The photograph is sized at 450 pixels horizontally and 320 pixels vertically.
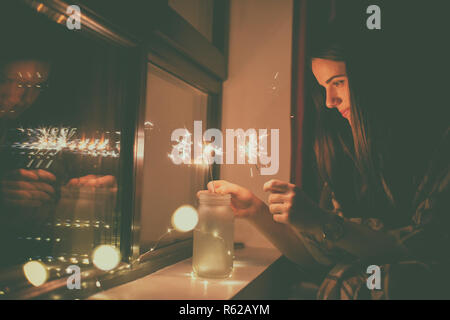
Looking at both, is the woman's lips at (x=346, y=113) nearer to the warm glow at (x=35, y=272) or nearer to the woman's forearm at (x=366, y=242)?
the woman's forearm at (x=366, y=242)

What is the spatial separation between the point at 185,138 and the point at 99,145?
1.79 ft

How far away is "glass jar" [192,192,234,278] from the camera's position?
97 cm

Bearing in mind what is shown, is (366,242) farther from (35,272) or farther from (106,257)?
(35,272)

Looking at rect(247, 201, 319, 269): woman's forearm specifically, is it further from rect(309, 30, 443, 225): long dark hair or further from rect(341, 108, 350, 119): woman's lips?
rect(341, 108, 350, 119): woman's lips

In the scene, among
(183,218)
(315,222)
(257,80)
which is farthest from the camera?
(257,80)

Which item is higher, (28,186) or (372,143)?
(372,143)

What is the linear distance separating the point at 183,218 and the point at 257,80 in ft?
2.66

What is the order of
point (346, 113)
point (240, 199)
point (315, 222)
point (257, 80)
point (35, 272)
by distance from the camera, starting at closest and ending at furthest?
point (35, 272) → point (315, 222) → point (240, 199) → point (346, 113) → point (257, 80)

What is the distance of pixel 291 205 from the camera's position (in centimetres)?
91

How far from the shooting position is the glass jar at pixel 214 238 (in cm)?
97

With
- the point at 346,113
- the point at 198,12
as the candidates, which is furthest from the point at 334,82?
the point at 198,12

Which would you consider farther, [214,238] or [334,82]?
[334,82]

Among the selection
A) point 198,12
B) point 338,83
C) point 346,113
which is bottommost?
point 346,113

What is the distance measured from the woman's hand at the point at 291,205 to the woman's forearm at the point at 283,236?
213 millimetres
